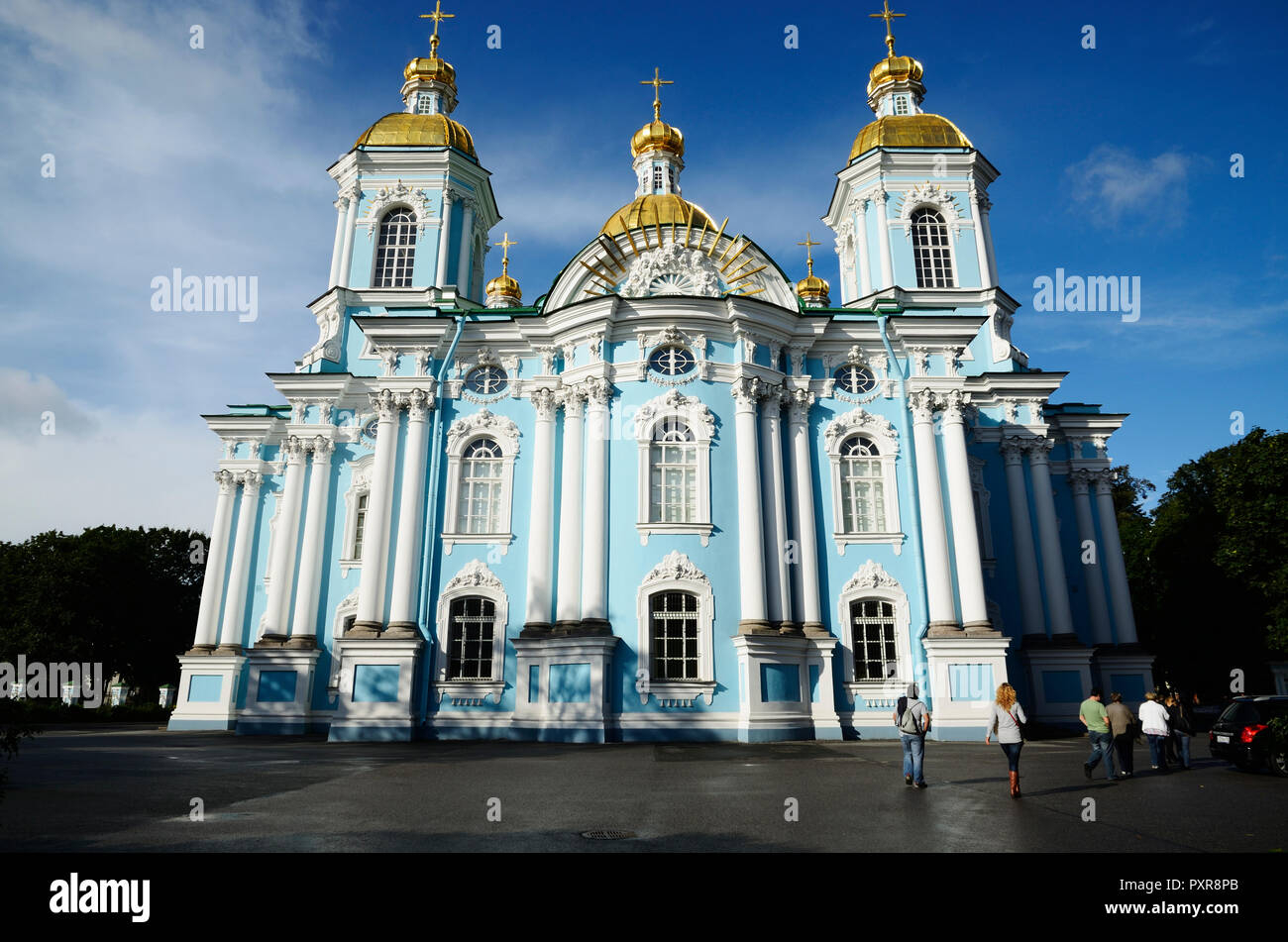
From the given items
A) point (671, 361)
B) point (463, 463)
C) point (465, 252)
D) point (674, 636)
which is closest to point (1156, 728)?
point (674, 636)

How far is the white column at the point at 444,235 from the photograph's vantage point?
2652 centimetres

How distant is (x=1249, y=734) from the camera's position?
12.6m

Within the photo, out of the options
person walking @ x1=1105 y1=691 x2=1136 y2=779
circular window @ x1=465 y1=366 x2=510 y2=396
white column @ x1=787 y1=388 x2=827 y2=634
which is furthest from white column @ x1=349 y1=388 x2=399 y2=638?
person walking @ x1=1105 y1=691 x2=1136 y2=779

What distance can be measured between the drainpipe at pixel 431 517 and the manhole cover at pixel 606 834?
1392cm

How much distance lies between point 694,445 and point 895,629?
23.4 ft

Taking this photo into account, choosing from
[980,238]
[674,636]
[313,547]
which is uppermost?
[980,238]

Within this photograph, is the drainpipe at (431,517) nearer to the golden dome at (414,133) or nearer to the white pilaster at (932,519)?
the golden dome at (414,133)

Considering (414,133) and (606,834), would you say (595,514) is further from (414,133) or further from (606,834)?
(414,133)

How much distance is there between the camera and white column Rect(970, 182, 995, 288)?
27.0 m

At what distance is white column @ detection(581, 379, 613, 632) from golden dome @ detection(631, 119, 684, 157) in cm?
1138

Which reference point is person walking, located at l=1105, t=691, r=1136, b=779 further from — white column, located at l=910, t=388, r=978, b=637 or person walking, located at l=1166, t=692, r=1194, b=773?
white column, located at l=910, t=388, r=978, b=637

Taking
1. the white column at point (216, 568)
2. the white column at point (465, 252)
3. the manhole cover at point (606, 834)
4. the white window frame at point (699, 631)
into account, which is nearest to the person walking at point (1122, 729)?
the manhole cover at point (606, 834)

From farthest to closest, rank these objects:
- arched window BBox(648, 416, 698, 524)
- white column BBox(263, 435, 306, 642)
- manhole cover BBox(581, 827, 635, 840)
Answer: white column BBox(263, 435, 306, 642)
arched window BBox(648, 416, 698, 524)
manhole cover BBox(581, 827, 635, 840)
